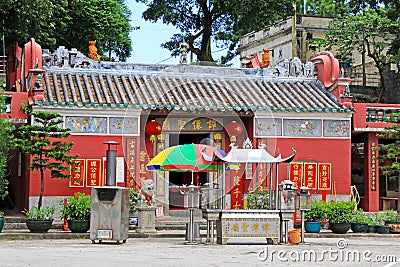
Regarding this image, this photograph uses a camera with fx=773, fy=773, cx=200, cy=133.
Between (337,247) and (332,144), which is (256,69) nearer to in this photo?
(332,144)

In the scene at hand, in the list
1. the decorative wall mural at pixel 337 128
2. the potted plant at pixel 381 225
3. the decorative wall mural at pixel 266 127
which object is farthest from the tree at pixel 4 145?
the potted plant at pixel 381 225

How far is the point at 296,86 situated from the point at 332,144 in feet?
7.51

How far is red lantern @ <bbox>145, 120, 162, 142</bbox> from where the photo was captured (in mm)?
20750

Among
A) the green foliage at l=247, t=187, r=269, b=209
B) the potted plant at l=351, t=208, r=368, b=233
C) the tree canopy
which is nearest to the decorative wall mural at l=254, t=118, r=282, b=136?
the green foliage at l=247, t=187, r=269, b=209

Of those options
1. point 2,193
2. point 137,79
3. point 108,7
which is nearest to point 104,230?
point 2,193

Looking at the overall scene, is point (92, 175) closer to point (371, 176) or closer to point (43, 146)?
point (43, 146)

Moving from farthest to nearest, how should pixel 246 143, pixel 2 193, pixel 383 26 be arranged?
pixel 383 26
pixel 246 143
pixel 2 193

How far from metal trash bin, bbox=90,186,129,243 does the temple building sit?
3.85 m

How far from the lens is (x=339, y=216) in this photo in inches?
750

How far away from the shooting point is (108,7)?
3169cm

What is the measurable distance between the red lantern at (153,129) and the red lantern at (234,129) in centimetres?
190

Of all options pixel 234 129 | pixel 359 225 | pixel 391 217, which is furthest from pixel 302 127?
pixel 391 217

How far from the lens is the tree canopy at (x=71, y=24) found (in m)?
23.5

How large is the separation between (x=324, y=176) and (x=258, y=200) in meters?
2.80
